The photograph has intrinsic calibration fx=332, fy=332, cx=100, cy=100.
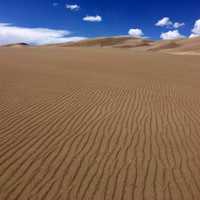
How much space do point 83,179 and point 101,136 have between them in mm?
2257

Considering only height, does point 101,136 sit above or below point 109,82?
above

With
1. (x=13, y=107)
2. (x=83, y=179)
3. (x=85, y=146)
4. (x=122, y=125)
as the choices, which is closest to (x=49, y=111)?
(x=13, y=107)

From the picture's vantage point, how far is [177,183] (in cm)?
580

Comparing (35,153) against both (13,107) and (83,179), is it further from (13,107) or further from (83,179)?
(13,107)

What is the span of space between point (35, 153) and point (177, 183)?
2.83 metres

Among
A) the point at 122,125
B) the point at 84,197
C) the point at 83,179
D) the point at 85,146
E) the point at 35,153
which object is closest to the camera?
the point at 84,197

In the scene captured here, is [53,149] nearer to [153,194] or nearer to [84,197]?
[84,197]

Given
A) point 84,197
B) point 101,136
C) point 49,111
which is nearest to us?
point 84,197

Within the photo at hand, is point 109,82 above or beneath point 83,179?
beneath

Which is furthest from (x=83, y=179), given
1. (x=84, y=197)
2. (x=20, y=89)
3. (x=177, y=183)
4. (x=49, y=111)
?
(x=20, y=89)

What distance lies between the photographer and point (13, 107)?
10.2m

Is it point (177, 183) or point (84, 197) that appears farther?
point (177, 183)

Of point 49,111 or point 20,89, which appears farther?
point 20,89

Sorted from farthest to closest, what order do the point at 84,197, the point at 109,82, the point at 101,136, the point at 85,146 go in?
the point at 109,82
the point at 101,136
the point at 85,146
the point at 84,197
